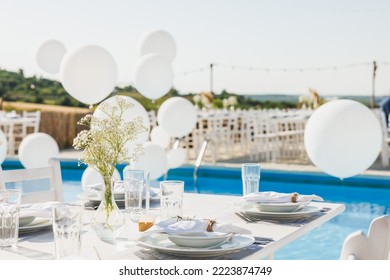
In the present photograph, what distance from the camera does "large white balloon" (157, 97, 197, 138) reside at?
5590 mm

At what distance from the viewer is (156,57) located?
501 centimetres

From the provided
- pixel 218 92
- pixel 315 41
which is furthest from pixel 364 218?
pixel 218 92

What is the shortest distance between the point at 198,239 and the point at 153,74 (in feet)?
11.9

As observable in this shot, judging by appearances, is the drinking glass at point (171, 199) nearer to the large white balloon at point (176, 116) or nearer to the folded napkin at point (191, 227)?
the folded napkin at point (191, 227)

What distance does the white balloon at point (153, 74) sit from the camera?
498 cm

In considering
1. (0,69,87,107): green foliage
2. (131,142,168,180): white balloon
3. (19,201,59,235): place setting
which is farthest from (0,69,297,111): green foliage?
(19,201,59,235): place setting

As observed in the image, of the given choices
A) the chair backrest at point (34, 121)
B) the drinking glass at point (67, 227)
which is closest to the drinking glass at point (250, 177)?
the drinking glass at point (67, 227)

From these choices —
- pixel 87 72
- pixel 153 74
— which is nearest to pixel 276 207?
pixel 87 72

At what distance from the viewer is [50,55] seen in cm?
635

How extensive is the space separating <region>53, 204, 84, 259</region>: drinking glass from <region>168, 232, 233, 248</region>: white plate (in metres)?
0.24

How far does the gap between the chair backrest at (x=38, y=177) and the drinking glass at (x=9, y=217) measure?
652 millimetres

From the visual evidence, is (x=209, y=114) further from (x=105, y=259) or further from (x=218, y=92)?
(x=105, y=259)

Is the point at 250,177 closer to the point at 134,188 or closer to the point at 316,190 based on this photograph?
the point at 134,188

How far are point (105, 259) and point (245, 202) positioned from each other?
64 centimetres
